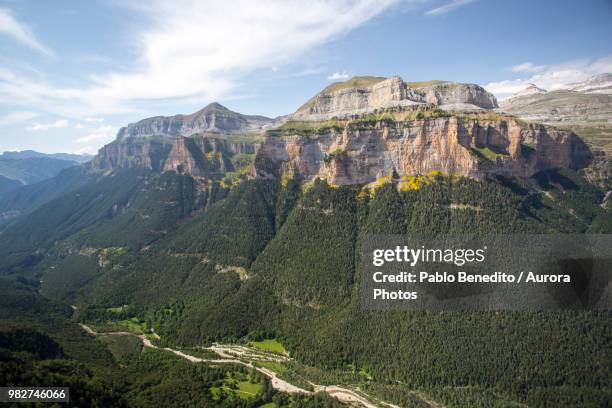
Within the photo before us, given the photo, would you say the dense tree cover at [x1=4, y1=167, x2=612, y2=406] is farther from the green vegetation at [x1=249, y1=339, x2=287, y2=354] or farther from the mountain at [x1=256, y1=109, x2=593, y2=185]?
the mountain at [x1=256, y1=109, x2=593, y2=185]

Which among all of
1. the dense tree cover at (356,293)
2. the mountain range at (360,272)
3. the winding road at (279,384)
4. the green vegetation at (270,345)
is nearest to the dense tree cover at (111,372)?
Answer: the mountain range at (360,272)

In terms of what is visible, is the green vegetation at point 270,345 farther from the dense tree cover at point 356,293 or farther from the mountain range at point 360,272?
the dense tree cover at point 356,293

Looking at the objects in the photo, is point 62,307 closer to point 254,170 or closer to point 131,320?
point 131,320

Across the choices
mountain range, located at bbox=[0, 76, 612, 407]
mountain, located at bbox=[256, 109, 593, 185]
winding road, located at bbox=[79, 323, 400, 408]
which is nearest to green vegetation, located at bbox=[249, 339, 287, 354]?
mountain range, located at bbox=[0, 76, 612, 407]

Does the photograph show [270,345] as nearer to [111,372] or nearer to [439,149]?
[111,372]

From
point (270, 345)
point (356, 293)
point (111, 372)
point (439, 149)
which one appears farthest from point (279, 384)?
point (439, 149)

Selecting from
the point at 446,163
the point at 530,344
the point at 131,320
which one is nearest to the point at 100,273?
the point at 131,320
